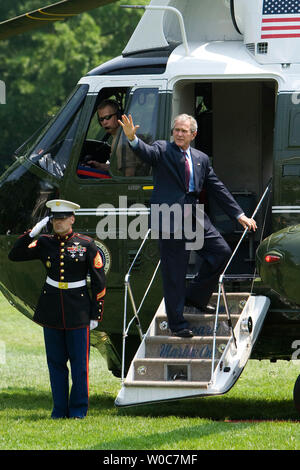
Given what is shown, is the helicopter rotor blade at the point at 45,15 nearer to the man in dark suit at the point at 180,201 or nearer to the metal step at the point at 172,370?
the man in dark suit at the point at 180,201

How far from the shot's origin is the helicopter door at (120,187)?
888 centimetres

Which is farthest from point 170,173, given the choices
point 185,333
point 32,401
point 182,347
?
point 32,401

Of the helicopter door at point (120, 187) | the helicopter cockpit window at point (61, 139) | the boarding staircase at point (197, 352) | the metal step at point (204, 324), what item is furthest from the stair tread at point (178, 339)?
the helicopter cockpit window at point (61, 139)

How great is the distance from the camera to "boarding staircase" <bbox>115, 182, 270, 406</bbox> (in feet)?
25.2

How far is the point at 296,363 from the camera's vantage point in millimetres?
13289

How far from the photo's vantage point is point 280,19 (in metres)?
8.74

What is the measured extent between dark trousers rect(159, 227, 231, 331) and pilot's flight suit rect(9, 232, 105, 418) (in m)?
0.59

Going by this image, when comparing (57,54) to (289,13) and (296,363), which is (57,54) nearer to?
(296,363)

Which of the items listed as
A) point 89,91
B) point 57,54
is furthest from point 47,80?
point 89,91

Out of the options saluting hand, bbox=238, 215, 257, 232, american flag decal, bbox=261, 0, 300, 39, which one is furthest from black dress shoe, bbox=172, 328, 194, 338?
american flag decal, bbox=261, 0, 300, 39

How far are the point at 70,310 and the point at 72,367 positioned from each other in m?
0.52

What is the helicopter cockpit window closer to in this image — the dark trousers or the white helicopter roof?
the white helicopter roof

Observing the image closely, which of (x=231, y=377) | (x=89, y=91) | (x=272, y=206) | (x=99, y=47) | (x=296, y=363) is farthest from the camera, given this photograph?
(x=99, y=47)

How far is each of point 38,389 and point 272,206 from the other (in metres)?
4.05
